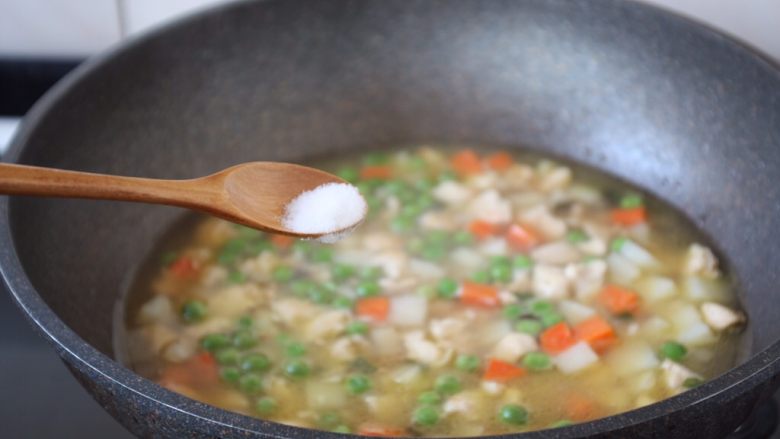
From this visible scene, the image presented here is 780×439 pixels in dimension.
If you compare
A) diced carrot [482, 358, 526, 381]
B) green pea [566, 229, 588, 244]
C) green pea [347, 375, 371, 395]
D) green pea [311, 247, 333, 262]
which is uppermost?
green pea [566, 229, 588, 244]

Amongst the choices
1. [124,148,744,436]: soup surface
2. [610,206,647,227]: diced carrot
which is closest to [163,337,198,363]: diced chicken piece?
[124,148,744,436]: soup surface

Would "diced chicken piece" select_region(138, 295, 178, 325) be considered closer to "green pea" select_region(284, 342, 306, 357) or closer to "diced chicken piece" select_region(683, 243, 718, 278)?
"green pea" select_region(284, 342, 306, 357)

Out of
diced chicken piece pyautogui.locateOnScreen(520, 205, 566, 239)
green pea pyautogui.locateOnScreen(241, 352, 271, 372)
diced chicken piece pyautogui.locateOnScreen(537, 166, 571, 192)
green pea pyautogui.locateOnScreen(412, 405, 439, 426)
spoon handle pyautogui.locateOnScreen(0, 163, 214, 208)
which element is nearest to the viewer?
spoon handle pyautogui.locateOnScreen(0, 163, 214, 208)

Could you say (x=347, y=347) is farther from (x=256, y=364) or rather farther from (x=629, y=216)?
(x=629, y=216)

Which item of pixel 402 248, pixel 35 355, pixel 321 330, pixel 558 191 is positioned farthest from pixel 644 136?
pixel 35 355

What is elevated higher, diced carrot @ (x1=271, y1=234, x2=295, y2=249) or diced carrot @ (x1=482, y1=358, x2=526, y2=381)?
diced carrot @ (x1=271, y1=234, x2=295, y2=249)

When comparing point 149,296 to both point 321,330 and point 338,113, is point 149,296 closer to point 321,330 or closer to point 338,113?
point 321,330
